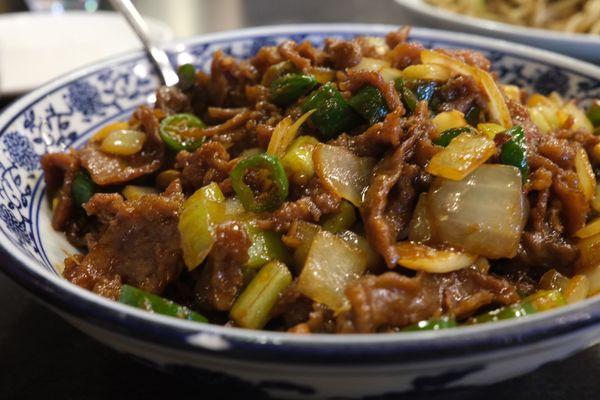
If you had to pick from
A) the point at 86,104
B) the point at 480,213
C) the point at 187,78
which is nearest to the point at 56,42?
the point at 86,104

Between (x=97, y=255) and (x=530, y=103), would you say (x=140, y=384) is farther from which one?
(x=530, y=103)

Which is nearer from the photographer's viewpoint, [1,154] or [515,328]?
[515,328]

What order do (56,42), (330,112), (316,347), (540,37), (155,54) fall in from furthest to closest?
(56,42)
(540,37)
(155,54)
(330,112)
(316,347)

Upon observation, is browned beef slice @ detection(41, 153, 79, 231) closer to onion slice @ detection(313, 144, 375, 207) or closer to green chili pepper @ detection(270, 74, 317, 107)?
green chili pepper @ detection(270, 74, 317, 107)

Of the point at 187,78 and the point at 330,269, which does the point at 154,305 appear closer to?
the point at 330,269

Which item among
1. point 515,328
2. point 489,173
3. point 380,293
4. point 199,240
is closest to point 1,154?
point 199,240

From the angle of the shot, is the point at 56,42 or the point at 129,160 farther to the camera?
the point at 56,42

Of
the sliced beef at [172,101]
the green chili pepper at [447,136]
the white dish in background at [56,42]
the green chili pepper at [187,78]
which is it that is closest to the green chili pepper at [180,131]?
the sliced beef at [172,101]

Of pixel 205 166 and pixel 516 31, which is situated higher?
pixel 205 166
